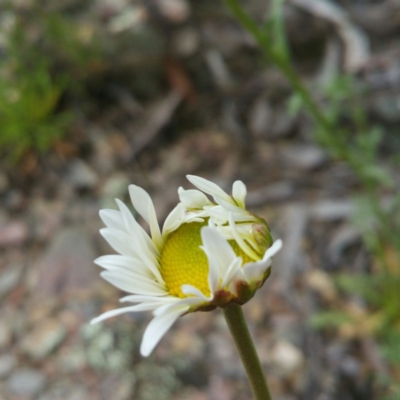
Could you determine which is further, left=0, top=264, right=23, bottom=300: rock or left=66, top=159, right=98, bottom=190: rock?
left=66, top=159, right=98, bottom=190: rock

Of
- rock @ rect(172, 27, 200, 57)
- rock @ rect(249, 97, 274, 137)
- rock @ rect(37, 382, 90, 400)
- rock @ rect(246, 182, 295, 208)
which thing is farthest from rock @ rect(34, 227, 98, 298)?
rock @ rect(172, 27, 200, 57)

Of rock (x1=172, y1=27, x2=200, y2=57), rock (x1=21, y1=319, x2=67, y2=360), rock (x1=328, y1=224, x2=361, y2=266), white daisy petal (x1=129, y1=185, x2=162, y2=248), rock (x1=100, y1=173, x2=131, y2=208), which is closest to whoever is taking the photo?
white daisy petal (x1=129, y1=185, x2=162, y2=248)

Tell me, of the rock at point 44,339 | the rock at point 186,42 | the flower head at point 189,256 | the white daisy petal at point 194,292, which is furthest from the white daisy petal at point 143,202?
the rock at point 186,42

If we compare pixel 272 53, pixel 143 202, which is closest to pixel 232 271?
pixel 143 202

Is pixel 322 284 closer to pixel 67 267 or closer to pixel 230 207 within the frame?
pixel 67 267

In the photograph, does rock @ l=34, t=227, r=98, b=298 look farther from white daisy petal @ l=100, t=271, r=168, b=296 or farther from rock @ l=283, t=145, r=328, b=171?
white daisy petal @ l=100, t=271, r=168, b=296

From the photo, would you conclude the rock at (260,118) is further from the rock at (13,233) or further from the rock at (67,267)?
the rock at (13,233)

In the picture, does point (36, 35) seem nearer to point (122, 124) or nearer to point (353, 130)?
point (122, 124)
